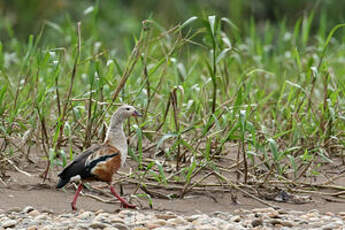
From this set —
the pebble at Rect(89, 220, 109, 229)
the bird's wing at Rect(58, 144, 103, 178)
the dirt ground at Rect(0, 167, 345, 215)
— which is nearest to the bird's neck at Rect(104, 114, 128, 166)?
the bird's wing at Rect(58, 144, 103, 178)

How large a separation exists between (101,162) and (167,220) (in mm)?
443

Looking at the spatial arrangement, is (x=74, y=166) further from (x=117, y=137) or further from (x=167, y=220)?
(x=167, y=220)

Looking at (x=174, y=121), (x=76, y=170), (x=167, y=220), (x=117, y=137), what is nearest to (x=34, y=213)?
(x=76, y=170)

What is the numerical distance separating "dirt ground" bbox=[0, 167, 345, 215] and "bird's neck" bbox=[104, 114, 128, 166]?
12.3 inches

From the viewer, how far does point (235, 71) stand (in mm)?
7230

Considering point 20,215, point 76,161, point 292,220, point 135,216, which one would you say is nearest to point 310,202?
point 292,220

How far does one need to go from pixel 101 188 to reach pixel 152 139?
2.58ft

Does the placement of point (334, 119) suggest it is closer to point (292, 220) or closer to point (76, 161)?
point (292, 220)

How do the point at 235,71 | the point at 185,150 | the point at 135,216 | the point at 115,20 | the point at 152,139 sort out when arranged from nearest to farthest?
the point at 135,216 < the point at 185,150 < the point at 152,139 < the point at 235,71 < the point at 115,20

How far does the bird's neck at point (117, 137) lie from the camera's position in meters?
3.67

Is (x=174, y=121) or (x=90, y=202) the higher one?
(x=174, y=121)

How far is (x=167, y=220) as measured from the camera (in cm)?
350

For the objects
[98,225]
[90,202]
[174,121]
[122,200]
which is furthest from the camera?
[174,121]

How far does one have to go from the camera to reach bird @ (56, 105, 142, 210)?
353 centimetres
